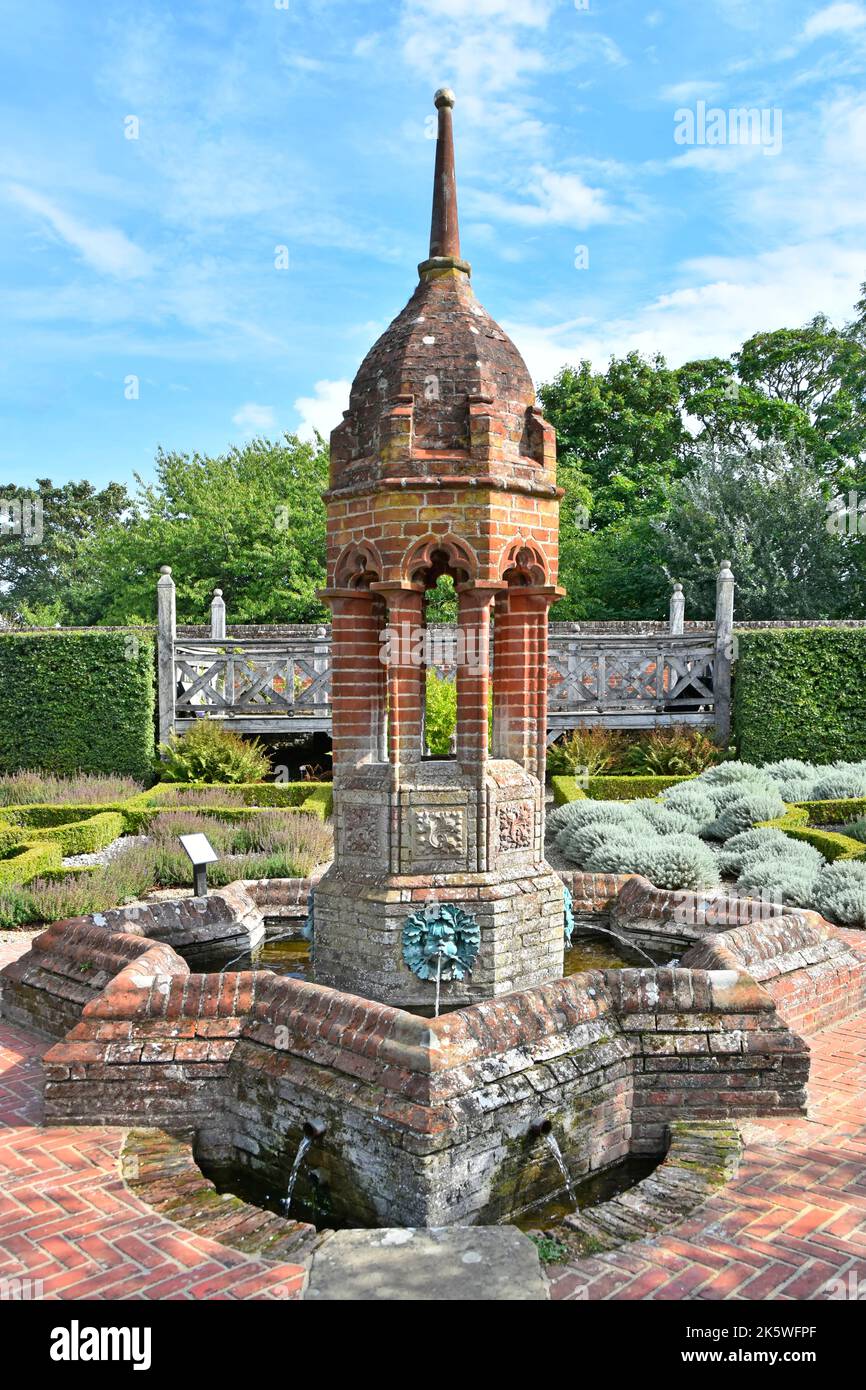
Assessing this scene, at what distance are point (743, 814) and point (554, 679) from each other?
548 centimetres

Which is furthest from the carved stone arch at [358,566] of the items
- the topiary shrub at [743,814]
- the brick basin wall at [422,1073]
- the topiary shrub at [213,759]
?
the topiary shrub at [213,759]

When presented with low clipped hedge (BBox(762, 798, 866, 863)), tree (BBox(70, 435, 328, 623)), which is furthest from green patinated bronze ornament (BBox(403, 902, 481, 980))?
tree (BBox(70, 435, 328, 623))

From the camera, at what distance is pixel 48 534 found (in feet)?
165

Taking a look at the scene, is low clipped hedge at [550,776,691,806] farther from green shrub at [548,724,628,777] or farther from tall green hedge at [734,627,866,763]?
tall green hedge at [734,627,866,763]

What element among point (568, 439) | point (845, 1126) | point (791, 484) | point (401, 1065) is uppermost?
point (568, 439)

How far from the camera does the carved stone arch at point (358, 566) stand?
563 cm

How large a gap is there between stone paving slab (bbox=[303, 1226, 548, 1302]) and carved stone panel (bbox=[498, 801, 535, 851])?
2.38 meters

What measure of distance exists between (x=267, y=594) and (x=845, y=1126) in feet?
80.2

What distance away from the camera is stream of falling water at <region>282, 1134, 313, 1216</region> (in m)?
4.56

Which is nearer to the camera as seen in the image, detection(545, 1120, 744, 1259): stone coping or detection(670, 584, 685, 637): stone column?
detection(545, 1120, 744, 1259): stone coping

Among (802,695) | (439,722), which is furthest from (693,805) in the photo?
(802,695)

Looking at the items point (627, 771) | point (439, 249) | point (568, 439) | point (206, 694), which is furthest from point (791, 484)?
point (439, 249)

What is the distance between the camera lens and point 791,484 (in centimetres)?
2652

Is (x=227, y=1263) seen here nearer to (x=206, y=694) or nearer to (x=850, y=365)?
(x=206, y=694)
